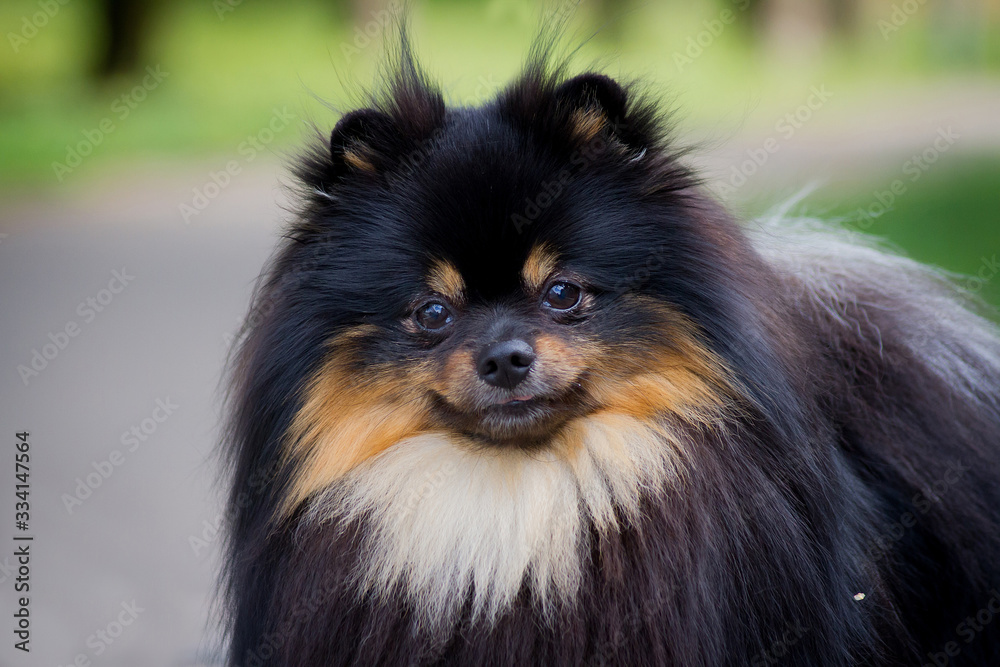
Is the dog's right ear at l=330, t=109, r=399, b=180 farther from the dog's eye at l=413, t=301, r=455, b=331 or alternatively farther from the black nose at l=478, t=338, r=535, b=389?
the black nose at l=478, t=338, r=535, b=389

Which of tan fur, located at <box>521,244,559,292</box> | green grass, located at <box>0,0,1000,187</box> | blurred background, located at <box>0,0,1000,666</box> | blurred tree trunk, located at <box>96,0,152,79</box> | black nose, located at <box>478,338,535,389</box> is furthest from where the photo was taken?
blurred tree trunk, located at <box>96,0,152,79</box>

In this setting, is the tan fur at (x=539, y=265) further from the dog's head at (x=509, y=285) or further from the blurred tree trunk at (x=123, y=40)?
the blurred tree trunk at (x=123, y=40)

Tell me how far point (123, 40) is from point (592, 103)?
10.6m

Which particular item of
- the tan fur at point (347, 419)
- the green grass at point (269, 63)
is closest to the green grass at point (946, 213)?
the green grass at point (269, 63)

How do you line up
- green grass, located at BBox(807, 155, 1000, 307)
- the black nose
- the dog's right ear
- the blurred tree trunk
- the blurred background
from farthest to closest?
the blurred tree trunk, green grass, located at BBox(807, 155, 1000, 307), the blurred background, the dog's right ear, the black nose

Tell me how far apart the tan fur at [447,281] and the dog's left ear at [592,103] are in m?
0.46

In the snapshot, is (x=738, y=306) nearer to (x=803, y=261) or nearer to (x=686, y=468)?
(x=686, y=468)

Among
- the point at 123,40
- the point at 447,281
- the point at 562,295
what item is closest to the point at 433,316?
the point at 447,281

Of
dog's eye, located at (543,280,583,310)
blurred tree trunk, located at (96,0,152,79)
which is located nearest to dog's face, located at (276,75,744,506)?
dog's eye, located at (543,280,583,310)

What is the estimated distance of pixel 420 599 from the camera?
7.96ft

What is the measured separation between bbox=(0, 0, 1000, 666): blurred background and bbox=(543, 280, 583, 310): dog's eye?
781 millimetres

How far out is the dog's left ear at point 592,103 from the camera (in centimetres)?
250

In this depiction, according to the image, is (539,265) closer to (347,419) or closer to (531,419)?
(531,419)

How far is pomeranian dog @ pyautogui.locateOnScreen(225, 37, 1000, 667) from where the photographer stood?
2.39m
